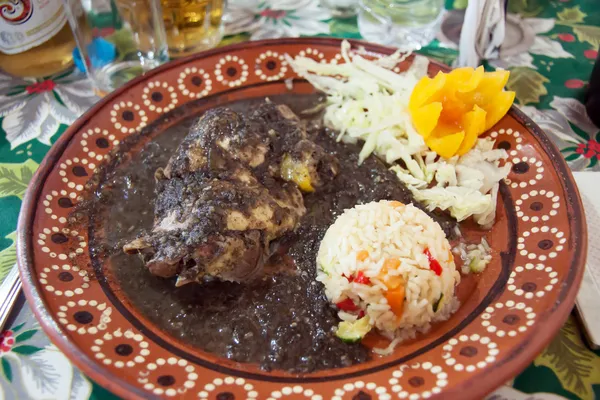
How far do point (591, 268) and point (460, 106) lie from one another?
0.74 meters

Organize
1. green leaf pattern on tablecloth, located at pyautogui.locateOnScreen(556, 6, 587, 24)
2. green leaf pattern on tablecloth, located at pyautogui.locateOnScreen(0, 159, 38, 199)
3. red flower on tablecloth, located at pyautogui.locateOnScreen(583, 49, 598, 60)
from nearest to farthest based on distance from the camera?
1. green leaf pattern on tablecloth, located at pyautogui.locateOnScreen(0, 159, 38, 199)
2. red flower on tablecloth, located at pyautogui.locateOnScreen(583, 49, 598, 60)
3. green leaf pattern on tablecloth, located at pyautogui.locateOnScreen(556, 6, 587, 24)

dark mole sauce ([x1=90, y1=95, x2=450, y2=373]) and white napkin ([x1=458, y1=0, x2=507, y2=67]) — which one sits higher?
white napkin ([x1=458, y1=0, x2=507, y2=67])

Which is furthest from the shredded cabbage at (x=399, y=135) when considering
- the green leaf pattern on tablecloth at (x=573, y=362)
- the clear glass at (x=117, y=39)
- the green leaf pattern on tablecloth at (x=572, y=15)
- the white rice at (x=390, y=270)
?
the green leaf pattern on tablecloth at (x=572, y=15)

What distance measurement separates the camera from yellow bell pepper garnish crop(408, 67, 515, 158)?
199cm

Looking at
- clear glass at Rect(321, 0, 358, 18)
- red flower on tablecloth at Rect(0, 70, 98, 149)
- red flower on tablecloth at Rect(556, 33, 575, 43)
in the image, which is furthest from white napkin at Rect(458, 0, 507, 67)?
red flower on tablecloth at Rect(0, 70, 98, 149)

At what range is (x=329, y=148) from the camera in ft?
7.13

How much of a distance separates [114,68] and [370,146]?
1346mm

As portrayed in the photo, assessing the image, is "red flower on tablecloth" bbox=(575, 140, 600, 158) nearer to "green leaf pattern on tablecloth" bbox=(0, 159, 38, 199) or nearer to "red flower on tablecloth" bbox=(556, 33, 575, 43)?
"red flower on tablecloth" bbox=(556, 33, 575, 43)

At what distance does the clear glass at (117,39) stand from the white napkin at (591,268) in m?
1.94

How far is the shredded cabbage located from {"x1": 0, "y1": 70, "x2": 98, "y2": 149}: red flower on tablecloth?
104 centimetres

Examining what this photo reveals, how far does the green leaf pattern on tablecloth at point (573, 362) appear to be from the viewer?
1471mm

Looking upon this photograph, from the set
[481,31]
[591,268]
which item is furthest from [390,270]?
[481,31]

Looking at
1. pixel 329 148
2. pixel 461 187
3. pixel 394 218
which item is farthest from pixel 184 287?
pixel 461 187

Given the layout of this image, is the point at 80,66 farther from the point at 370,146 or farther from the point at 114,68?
the point at 370,146
